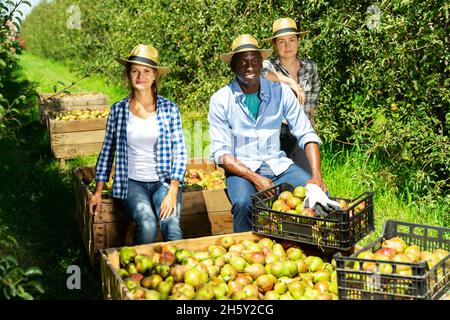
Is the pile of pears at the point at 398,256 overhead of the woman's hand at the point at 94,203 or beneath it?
beneath

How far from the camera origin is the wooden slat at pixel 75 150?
29.1ft

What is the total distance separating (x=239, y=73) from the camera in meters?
5.03

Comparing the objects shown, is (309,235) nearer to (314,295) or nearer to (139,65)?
(314,295)

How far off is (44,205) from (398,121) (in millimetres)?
3717

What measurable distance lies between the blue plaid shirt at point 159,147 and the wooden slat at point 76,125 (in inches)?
163

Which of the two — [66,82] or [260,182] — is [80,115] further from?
[66,82]

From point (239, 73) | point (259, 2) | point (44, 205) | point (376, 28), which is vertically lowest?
point (44, 205)

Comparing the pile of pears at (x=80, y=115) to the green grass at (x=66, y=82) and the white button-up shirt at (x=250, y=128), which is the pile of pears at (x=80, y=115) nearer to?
the green grass at (x=66, y=82)

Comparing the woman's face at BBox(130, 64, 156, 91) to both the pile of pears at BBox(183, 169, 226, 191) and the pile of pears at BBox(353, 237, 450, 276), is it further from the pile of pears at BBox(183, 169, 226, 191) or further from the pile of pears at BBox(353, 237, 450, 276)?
the pile of pears at BBox(353, 237, 450, 276)

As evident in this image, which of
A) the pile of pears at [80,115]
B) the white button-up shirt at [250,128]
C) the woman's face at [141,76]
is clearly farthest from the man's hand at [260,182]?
the pile of pears at [80,115]

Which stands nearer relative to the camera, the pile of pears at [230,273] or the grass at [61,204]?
the pile of pears at [230,273]

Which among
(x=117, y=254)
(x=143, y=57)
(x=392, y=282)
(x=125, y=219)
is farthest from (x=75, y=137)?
(x=392, y=282)

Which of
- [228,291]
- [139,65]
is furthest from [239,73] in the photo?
[228,291]

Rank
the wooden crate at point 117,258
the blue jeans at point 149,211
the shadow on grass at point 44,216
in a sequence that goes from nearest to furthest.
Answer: the wooden crate at point 117,258 → the blue jeans at point 149,211 → the shadow on grass at point 44,216
